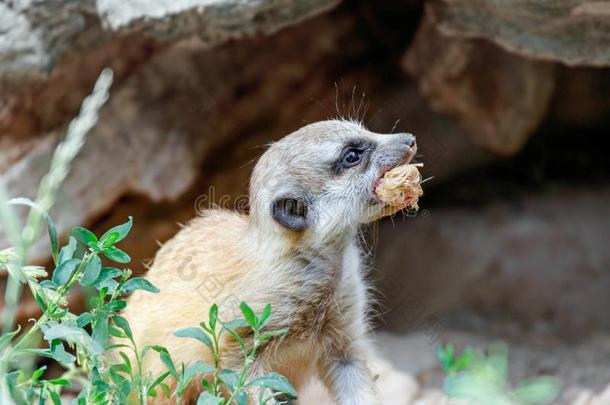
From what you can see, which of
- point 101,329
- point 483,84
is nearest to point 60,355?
point 101,329

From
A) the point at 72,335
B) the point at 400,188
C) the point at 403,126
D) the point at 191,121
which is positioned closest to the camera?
the point at 72,335

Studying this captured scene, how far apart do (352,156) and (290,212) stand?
40cm

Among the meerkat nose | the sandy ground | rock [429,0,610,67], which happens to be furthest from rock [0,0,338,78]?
the sandy ground

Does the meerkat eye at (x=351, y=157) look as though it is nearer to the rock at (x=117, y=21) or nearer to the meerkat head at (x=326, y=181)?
the meerkat head at (x=326, y=181)

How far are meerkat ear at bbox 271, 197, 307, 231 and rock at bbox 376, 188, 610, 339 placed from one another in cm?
305

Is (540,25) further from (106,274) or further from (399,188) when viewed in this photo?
(106,274)

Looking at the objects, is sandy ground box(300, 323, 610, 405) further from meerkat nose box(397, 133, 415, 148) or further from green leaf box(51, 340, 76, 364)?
green leaf box(51, 340, 76, 364)

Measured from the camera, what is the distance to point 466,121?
21.9 feet

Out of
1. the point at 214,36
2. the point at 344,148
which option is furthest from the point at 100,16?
the point at 344,148

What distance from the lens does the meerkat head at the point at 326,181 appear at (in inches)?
144

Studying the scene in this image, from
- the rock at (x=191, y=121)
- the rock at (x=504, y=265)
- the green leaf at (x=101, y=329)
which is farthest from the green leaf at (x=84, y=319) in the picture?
the rock at (x=504, y=265)

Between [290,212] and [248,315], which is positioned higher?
[248,315]

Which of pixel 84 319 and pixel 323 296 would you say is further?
pixel 323 296

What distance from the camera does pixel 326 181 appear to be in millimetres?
3738
